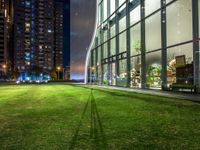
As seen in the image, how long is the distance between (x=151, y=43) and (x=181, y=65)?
13.9ft

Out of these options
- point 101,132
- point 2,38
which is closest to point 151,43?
point 101,132

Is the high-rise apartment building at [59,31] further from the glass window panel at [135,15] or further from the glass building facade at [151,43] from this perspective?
the glass window panel at [135,15]

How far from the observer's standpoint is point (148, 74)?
2050 centimetres

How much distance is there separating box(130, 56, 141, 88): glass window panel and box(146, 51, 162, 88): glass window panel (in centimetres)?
167

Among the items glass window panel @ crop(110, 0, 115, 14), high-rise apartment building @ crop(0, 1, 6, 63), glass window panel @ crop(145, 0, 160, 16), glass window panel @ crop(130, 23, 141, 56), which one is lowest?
glass window panel @ crop(130, 23, 141, 56)

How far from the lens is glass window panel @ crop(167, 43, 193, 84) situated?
50.0 ft

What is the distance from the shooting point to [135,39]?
23156mm

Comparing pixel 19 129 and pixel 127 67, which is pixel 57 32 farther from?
pixel 19 129

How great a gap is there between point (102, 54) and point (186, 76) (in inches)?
771

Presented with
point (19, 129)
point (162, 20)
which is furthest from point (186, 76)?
point (19, 129)

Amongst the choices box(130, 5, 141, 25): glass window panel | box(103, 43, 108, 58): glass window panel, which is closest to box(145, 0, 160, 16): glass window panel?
box(130, 5, 141, 25): glass window panel

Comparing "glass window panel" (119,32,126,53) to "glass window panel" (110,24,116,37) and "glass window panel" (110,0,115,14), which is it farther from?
"glass window panel" (110,0,115,14)

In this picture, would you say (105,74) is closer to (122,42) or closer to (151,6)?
(122,42)

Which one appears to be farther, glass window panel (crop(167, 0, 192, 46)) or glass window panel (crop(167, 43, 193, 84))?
glass window panel (crop(167, 0, 192, 46))
